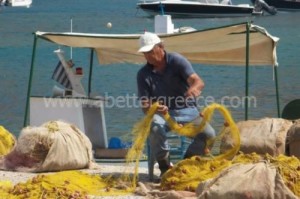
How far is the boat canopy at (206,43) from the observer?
34.4 feet

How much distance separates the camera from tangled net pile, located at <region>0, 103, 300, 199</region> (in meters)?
7.55

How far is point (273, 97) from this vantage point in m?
21.8

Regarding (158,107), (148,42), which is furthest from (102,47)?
(158,107)

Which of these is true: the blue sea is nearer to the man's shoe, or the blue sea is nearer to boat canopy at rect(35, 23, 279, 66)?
boat canopy at rect(35, 23, 279, 66)

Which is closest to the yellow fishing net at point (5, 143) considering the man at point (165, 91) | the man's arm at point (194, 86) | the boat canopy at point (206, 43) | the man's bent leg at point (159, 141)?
the boat canopy at point (206, 43)

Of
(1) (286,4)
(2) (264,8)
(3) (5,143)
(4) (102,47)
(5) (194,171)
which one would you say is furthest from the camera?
(1) (286,4)

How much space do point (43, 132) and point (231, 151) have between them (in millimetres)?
2134

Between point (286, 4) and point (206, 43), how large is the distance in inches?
2046

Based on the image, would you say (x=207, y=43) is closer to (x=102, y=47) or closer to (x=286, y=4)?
(x=102, y=47)

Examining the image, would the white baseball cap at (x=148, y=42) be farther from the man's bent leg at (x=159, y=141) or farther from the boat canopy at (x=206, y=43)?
the boat canopy at (x=206, y=43)

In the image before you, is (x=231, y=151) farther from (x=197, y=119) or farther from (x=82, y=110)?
(x=82, y=110)

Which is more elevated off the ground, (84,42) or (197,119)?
(84,42)

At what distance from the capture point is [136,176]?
27.8 feet

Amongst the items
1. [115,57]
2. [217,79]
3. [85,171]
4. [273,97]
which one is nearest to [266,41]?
[115,57]
